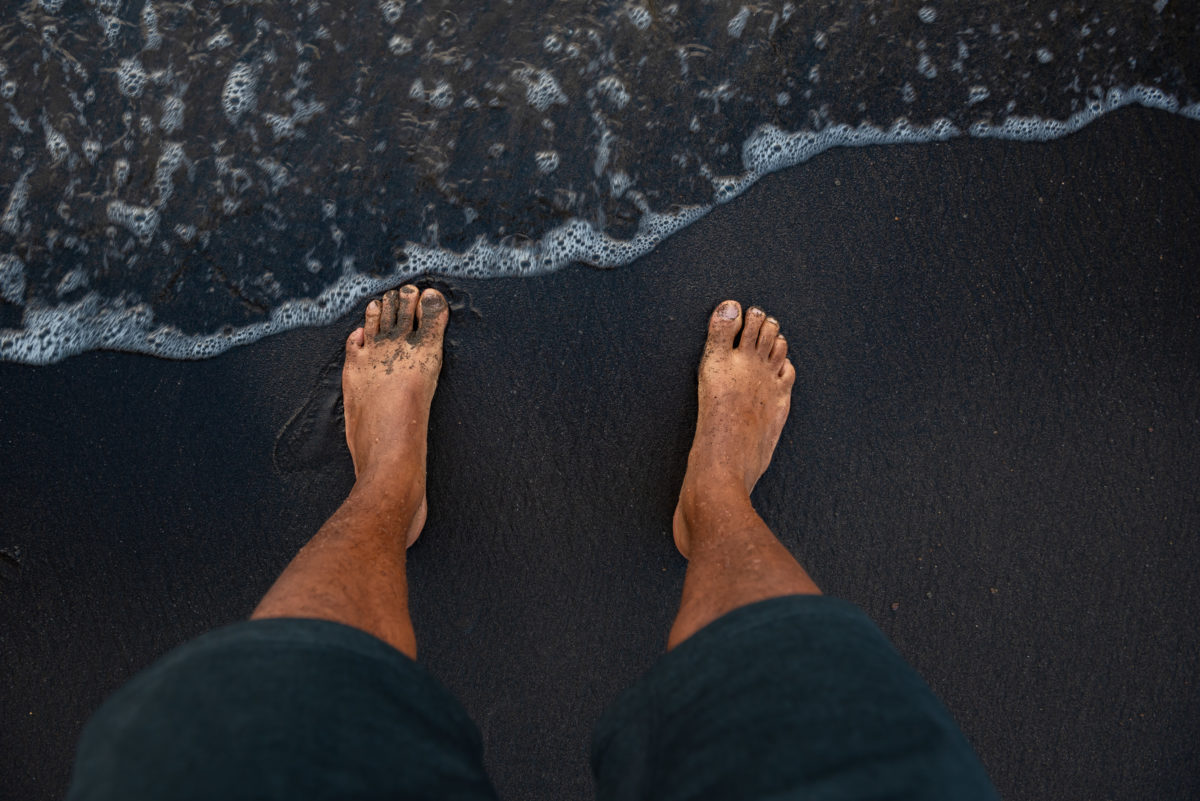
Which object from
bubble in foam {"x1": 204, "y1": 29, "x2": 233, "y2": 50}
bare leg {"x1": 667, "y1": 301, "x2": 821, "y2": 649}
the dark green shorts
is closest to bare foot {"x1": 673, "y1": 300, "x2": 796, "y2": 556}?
bare leg {"x1": 667, "y1": 301, "x2": 821, "y2": 649}

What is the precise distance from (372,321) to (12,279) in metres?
0.82

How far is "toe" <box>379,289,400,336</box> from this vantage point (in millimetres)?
1493

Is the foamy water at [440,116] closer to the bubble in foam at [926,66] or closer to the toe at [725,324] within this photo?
the bubble in foam at [926,66]

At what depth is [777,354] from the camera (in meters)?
1.47

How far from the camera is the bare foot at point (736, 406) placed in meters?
1.41

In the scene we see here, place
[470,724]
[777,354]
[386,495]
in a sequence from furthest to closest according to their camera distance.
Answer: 1. [777,354]
2. [386,495]
3. [470,724]

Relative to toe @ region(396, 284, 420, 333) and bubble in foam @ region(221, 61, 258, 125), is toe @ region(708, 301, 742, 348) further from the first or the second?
bubble in foam @ region(221, 61, 258, 125)

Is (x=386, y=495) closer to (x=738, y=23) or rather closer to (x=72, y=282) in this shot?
(x=72, y=282)

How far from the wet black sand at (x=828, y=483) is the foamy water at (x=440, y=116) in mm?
152

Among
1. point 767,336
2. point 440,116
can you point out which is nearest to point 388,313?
point 440,116

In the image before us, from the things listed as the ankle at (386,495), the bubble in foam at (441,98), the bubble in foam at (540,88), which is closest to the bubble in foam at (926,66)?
the bubble in foam at (540,88)

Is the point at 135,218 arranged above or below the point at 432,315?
above

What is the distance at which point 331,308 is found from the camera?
1523 mm

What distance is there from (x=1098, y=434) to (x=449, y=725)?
1473 millimetres
